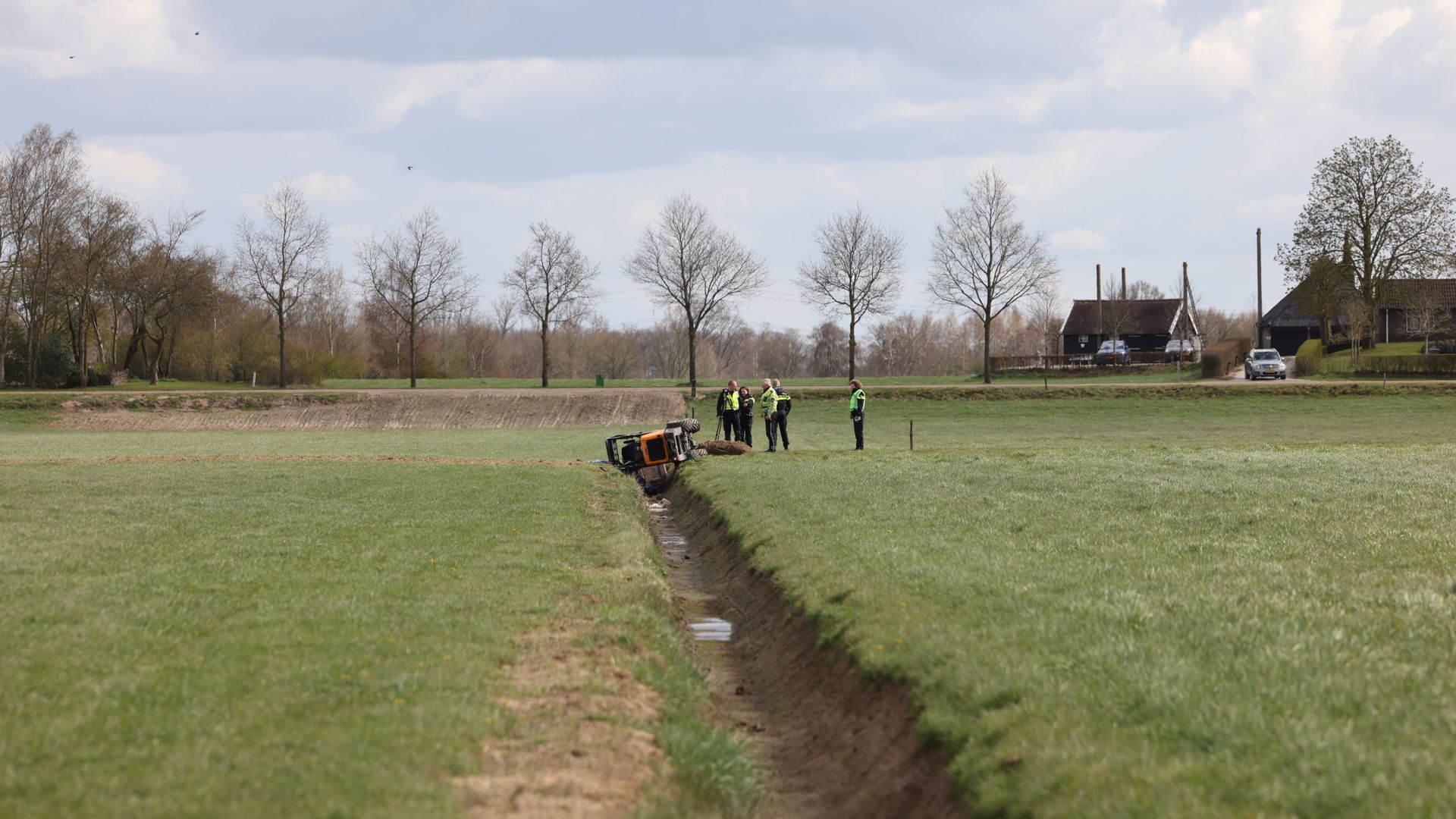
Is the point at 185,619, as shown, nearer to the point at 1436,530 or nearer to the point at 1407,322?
the point at 1436,530

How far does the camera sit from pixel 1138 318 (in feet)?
335

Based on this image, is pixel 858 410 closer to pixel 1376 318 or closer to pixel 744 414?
pixel 744 414

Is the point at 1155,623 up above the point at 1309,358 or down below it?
below

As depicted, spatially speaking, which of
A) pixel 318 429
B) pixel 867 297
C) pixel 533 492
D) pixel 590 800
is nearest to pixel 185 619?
pixel 590 800

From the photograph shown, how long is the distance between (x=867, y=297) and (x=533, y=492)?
56685mm

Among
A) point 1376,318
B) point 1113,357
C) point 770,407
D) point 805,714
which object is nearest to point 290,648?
point 805,714

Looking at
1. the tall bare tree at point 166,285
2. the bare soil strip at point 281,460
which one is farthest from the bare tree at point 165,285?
the bare soil strip at point 281,460

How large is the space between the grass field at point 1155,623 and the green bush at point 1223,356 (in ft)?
169

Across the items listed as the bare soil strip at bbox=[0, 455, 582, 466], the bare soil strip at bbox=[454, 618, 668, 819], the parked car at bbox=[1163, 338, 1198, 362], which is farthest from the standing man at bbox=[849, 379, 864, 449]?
the parked car at bbox=[1163, 338, 1198, 362]

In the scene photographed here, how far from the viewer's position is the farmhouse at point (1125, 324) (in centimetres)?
10069

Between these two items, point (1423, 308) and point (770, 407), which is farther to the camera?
point (1423, 308)

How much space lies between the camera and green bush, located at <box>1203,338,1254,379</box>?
69500mm

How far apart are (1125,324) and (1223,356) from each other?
1146 inches

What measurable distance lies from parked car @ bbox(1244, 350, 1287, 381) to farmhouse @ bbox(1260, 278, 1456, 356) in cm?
1377
